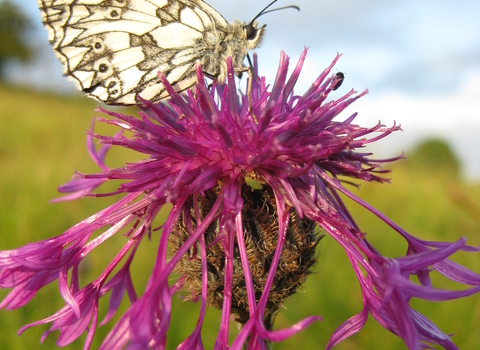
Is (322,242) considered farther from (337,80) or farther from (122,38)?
(122,38)

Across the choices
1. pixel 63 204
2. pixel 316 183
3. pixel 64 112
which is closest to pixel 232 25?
pixel 316 183

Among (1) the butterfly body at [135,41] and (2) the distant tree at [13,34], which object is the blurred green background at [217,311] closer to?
(1) the butterfly body at [135,41]

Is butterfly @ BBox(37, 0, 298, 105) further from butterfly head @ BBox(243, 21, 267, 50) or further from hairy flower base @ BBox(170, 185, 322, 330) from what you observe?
hairy flower base @ BBox(170, 185, 322, 330)

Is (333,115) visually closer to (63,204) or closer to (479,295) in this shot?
(479,295)

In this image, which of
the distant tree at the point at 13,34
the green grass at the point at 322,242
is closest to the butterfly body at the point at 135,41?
the green grass at the point at 322,242

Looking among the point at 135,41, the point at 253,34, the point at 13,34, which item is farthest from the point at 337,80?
the point at 13,34

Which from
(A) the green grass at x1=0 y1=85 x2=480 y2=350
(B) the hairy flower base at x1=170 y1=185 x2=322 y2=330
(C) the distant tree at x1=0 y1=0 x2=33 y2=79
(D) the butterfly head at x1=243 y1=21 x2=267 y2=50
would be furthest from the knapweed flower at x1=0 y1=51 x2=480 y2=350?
(C) the distant tree at x1=0 y1=0 x2=33 y2=79

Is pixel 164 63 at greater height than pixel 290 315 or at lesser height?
greater
